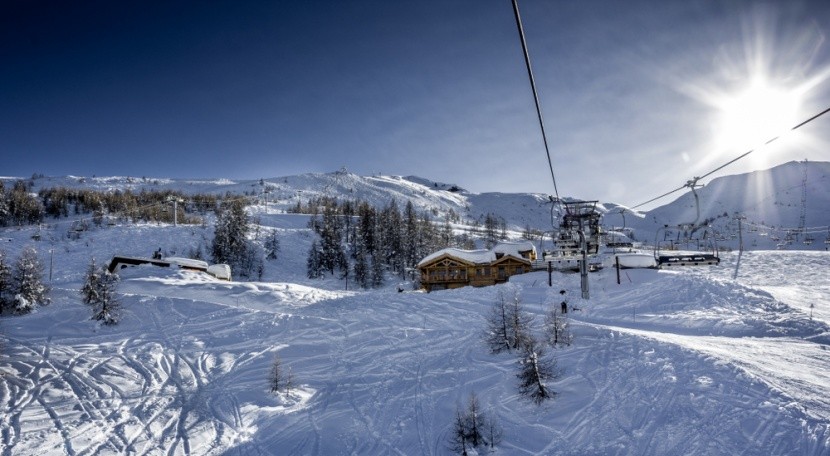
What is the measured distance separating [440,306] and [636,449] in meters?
21.6

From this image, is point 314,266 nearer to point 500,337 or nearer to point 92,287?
point 92,287

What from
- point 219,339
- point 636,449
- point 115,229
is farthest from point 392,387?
point 115,229

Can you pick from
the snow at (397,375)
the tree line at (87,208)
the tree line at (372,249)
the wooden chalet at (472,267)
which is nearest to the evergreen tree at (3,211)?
the tree line at (87,208)

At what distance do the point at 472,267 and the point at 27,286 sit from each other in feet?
144

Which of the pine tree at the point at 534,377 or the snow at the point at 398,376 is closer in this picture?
the snow at the point at 398,376

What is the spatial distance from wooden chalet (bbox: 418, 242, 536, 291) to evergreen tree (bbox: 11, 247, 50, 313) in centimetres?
3811

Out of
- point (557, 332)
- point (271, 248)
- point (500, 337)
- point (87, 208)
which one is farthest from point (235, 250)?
point (87, 208)

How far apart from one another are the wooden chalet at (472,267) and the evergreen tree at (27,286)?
38.1m

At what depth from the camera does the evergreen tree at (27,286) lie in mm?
29728

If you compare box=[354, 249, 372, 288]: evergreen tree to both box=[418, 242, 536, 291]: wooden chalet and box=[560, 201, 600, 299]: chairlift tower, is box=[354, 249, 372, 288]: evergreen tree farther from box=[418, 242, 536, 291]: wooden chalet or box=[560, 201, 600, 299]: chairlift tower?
box=[560, 201, 600, 299]: chairlift tower

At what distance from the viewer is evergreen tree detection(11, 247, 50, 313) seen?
1170 inches

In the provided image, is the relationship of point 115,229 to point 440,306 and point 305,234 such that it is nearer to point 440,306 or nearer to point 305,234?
point 305,234

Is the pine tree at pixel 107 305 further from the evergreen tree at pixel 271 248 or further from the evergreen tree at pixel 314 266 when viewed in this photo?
the evergreen tree at pixel 271 248

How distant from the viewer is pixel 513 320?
74.5 feet
